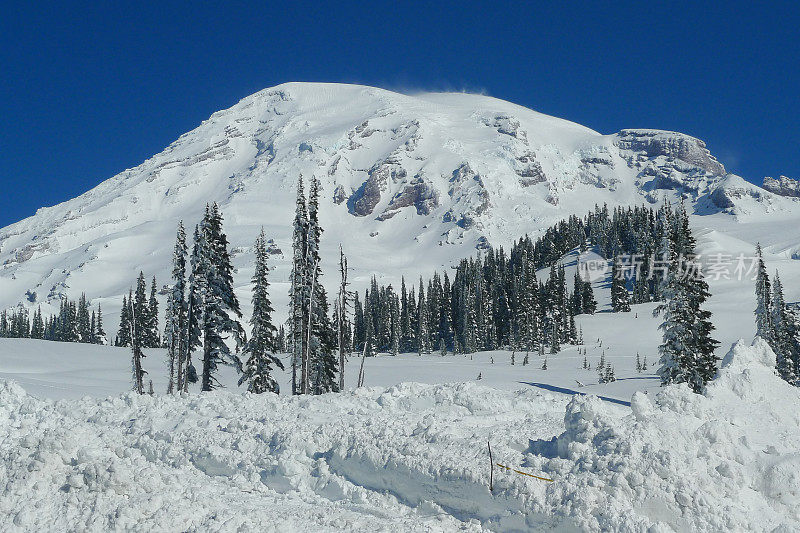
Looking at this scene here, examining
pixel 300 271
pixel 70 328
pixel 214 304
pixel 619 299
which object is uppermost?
pixel 300 271

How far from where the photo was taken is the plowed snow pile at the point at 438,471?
816 cm

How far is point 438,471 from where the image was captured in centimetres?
948

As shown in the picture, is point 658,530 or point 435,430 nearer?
point 658,530

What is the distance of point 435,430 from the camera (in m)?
10.7

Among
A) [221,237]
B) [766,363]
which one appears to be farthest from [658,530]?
[221,237]

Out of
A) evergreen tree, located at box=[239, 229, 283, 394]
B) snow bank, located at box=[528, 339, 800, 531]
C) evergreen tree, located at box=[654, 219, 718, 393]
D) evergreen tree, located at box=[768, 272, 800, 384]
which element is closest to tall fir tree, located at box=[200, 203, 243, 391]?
evergreen tree, located at box=[239, 229, 283, 394]

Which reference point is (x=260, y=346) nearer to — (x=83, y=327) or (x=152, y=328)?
(x=152, y=328)

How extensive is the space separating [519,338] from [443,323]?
24619 millimetres

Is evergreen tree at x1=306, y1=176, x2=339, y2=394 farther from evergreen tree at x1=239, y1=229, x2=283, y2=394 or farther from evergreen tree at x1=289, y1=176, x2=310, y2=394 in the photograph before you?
evergreen tree at x1=239, y1=229, x2=283, y2=394

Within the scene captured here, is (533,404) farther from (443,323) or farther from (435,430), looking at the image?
(443,323)

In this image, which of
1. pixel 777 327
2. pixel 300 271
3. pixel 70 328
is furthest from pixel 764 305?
pixel 70 328

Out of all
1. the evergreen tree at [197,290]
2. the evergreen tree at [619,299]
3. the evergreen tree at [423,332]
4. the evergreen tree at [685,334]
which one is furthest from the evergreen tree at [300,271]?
the evergreen tree at [619,299]

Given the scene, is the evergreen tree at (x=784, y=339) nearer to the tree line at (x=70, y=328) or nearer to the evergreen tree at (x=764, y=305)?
the evergreen tree at (x=764, y=305)

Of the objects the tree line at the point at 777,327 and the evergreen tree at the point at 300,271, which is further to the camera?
the tree line at the point at 777,327
